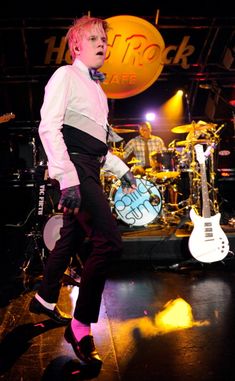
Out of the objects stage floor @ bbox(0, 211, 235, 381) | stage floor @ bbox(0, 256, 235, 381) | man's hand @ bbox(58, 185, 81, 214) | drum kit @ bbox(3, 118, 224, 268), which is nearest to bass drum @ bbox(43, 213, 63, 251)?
stage floor @ bbox(0, 211, 235, 381)

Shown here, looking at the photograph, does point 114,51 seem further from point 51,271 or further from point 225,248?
point 51,271

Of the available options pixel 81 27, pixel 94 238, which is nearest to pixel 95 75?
pixel 81 27

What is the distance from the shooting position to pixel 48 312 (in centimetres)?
273

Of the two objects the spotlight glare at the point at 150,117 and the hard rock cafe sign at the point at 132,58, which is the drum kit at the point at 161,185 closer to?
the hard rock cafe sign at the point at 132,58

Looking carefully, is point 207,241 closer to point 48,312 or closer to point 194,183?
point 194,183

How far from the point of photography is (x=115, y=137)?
8.91 feet

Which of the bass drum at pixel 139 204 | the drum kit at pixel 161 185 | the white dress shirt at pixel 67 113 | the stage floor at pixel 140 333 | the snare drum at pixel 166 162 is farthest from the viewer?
the snare drum at pixel 166 162

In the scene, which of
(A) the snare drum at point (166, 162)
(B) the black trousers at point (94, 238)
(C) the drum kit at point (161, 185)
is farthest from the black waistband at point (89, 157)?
(A) the snare drum at point (166, 162)

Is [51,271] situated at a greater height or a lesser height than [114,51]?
lesser

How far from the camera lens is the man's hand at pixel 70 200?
214cm

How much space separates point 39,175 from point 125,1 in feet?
21.9

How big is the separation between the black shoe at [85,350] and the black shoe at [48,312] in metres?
0.45

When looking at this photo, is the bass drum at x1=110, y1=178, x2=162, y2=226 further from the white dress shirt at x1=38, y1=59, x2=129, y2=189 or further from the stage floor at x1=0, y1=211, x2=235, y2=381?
the white dress shirt at x1=38, y1=59, x2=129, y2=189

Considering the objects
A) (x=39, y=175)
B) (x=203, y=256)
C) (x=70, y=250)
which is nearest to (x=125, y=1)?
(x=39, y=175)
